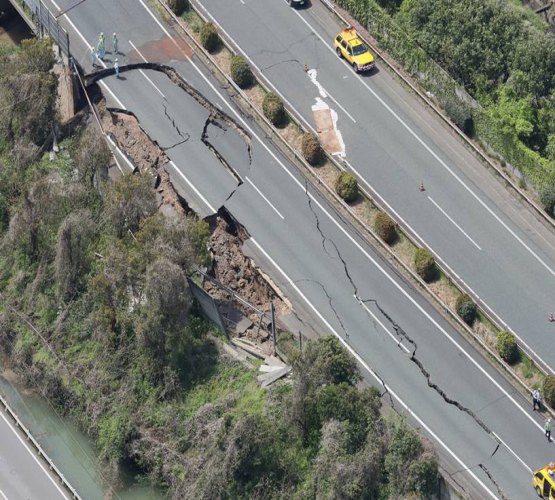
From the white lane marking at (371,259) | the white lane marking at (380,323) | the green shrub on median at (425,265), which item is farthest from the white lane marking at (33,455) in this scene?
the green shrub on median at (425,265)

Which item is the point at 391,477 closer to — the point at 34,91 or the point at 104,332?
the point at 104,332

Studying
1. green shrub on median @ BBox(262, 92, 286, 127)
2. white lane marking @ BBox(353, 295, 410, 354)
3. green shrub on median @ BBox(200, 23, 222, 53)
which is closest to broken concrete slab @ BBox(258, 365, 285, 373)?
white lane marking @ BBox(353, 295, 410, 354)

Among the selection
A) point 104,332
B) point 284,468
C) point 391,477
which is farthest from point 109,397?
point 391,477

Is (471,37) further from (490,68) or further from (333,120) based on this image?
(333,120)

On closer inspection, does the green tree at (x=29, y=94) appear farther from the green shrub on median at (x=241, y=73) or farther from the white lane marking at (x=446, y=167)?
the white lane marking at (x=446, y=167)

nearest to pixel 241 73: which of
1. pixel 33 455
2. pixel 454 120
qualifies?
pixel 454 120

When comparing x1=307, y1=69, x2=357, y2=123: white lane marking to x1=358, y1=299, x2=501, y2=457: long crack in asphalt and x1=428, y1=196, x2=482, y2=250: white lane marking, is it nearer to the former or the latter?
x1=428, y1=196, x2=482, y2=250: white lane marking
